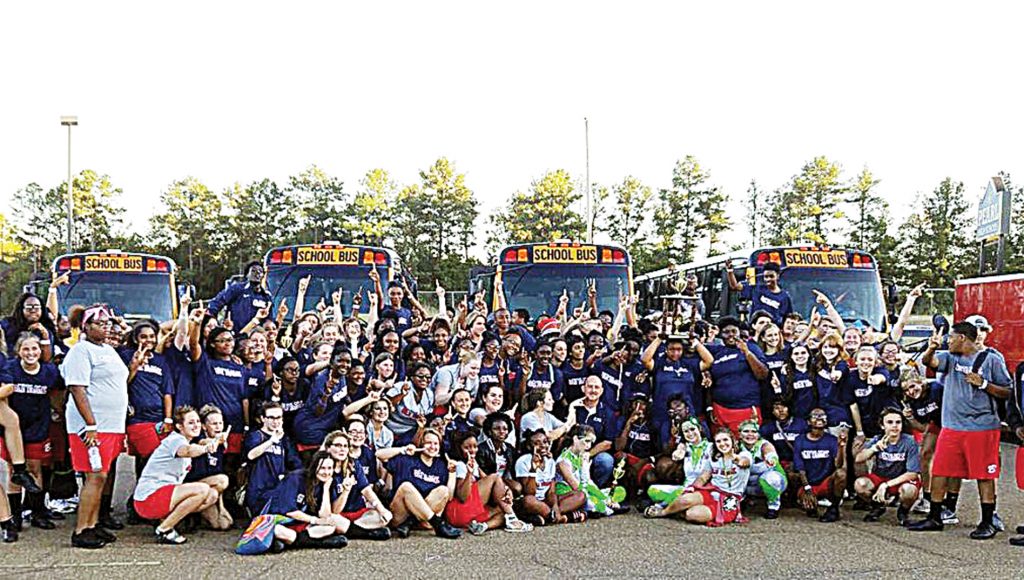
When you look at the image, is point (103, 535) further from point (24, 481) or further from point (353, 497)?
point (353, 497)

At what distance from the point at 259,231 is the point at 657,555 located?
45.3 metres

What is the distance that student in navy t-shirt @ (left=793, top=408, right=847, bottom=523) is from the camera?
798cm

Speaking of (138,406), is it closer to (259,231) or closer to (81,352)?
(81,352)

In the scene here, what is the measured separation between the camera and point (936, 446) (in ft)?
25.1

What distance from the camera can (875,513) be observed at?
25.8ft

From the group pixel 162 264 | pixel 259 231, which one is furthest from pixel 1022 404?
pixel 259 231

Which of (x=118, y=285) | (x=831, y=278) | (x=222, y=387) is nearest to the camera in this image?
(x=222, y=387)

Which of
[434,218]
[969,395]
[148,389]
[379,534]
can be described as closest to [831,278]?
[969,395]

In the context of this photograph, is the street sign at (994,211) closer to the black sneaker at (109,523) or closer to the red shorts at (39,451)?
the black sneaker at (109,523)

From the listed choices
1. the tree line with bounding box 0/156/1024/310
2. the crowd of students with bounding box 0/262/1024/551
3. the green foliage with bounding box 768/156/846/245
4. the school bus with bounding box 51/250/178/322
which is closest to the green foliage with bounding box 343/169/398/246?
the tree line with bounding box 0/156/1024/310

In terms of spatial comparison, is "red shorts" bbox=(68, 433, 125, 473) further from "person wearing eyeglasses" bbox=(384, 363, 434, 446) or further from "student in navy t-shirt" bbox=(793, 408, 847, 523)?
"student in navy t-shirt" bbox=(793, 408, 847, 523)

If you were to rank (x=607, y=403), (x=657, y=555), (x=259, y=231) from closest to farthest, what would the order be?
(x=657, y=555)
(x=607, y=403)
(x=259, y=231)

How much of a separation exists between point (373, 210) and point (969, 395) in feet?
137

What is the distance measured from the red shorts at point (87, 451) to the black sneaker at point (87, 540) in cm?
42
